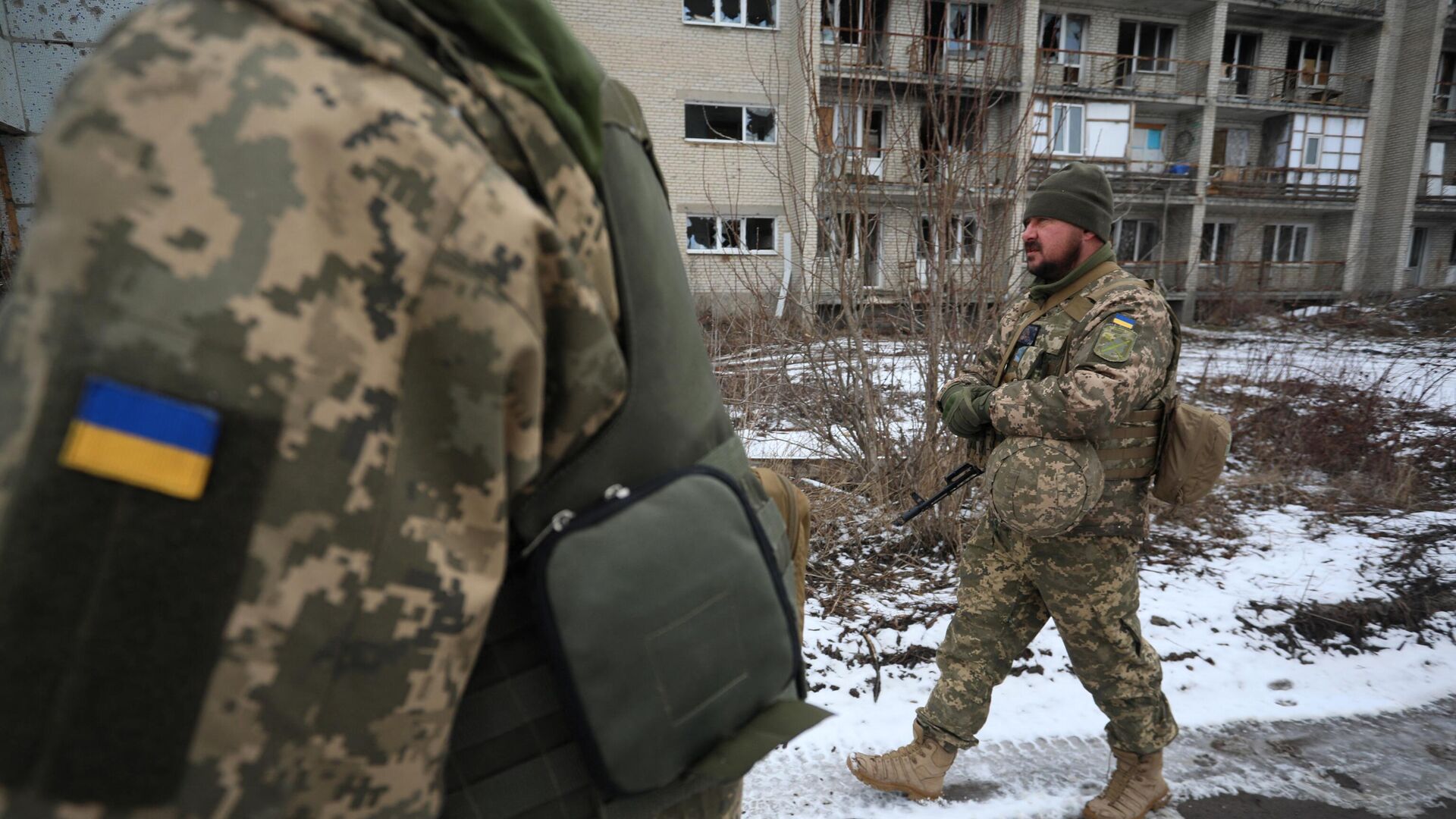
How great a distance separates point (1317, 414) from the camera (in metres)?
6.86

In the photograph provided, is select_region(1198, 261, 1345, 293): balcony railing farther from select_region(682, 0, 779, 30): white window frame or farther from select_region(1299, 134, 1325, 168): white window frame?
select_region(682, 0, 779, 30): white window frame

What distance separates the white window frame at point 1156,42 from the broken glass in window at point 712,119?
1197 centimetres

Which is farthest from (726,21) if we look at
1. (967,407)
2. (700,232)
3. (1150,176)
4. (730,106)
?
(967,407)

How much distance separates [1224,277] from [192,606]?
2470 cm

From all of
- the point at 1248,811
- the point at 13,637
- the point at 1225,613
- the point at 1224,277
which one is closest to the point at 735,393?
the point at 1225,613

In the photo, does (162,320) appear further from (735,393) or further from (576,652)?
(735,393)

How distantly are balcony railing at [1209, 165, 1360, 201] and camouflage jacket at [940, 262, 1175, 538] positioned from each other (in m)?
23.8

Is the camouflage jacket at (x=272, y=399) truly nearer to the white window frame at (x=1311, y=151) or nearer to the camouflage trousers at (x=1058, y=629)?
the camouflage trousers at (x=1058, y=629)

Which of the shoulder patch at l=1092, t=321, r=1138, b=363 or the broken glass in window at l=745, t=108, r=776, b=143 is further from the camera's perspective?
the broken glass in window at l=745, t=108, r=776, b=143

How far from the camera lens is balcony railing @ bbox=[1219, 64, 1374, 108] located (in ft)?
71.8

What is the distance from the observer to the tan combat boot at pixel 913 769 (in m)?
2.41

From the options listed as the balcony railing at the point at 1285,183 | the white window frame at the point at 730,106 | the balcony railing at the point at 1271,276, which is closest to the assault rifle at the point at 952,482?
the white window frame at the point at 730,106

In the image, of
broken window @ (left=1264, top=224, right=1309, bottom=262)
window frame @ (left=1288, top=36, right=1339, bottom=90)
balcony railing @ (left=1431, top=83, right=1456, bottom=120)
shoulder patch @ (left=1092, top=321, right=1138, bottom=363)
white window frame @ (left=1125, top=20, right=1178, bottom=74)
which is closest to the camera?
shoulder patch @ (left=1092, top=321, right=1138, bottom=363)

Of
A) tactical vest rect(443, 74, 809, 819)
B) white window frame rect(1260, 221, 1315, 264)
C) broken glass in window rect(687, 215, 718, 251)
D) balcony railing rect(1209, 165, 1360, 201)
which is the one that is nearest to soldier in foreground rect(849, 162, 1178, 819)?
tactical vest rect(443, 74, 809, 819)
